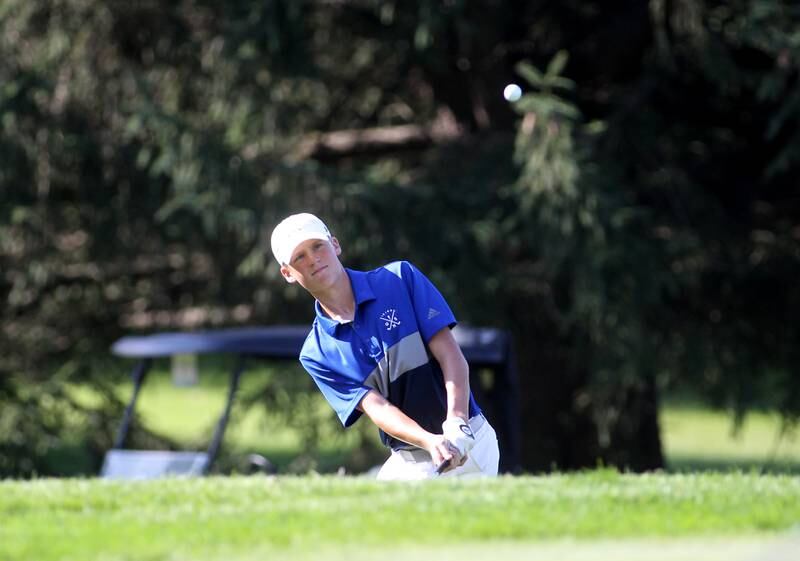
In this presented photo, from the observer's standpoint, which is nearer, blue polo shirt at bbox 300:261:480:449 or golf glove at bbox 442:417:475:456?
golf glove at bbox 442:417:475:456

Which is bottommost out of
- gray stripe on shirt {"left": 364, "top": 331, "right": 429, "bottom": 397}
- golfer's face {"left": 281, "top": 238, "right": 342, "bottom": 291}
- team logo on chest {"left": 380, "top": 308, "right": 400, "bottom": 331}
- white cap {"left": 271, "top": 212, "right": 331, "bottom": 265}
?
gray stripe on shirt {"left": 364, "top": 331, "right": 429, "bottom": 397}

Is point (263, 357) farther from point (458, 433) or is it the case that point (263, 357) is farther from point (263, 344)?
point (458, 433)

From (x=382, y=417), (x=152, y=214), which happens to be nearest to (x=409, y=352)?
(x=382, y=417)

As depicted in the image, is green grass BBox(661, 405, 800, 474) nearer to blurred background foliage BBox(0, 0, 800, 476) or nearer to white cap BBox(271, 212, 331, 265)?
blurred background foliage BBox(0, 0, 800, 476)

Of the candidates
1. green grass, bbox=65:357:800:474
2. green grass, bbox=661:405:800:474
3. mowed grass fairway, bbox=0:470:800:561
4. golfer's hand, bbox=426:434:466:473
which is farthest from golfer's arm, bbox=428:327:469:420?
green grass, bbox=661:405:800:474

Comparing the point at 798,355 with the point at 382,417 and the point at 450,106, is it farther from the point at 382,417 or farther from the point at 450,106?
the point at 382,417

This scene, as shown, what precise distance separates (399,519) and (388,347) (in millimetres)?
1105

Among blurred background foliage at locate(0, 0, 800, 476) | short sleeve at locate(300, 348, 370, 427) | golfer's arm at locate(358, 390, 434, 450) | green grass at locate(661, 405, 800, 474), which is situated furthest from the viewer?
green grass at locate(661, 405, 800, 474)

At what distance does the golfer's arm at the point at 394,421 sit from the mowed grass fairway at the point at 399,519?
204 mm

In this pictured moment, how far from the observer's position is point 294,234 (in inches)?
239

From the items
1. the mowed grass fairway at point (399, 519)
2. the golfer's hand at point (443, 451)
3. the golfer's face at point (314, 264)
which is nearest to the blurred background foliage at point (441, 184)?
the golfer's face at point (314, 264)

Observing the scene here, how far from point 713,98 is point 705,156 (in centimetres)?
62

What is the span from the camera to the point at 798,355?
548 inches

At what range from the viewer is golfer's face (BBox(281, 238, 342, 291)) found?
6.07 meters
